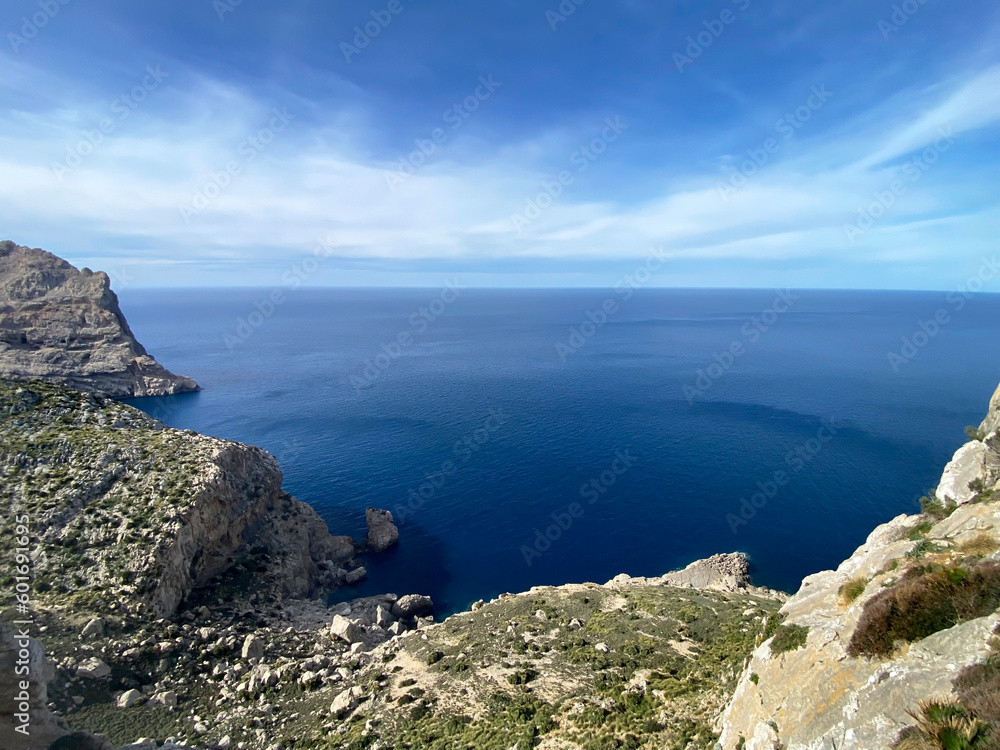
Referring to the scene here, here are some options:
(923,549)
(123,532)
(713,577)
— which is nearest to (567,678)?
(923,549)

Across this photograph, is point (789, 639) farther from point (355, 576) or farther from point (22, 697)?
point (355, 576)

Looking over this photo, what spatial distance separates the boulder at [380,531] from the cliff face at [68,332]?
3811 inches

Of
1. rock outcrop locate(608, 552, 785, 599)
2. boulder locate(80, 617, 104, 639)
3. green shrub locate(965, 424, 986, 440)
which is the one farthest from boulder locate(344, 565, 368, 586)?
green shrub locate(965, 424, 986, 440)

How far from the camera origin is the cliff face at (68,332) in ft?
388

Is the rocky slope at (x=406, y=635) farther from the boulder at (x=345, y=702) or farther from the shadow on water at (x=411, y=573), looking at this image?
the shadow on water at (x=411, y=573)

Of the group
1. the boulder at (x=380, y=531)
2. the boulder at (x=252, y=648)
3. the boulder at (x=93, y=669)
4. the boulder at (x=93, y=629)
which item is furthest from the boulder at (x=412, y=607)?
the boulder at (x=93, y=629)

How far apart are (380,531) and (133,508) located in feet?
90.2

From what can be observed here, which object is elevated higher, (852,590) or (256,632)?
(852,590)

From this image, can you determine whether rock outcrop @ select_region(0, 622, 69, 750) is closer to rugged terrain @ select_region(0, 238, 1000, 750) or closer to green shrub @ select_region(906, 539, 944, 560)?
rugged terrain @ select_region(0, 238, 1000, 750)

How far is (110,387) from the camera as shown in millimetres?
123062

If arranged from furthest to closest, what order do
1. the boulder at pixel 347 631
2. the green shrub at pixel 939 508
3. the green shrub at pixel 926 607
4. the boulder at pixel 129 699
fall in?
the boulder at pixel 347 631 < the green shrub at pixel 939 508 < the boulder at pixel 129 699 < the green shrub at pixel 926 607

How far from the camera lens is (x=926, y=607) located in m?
14.6

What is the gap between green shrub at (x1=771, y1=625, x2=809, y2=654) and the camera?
58.4ft

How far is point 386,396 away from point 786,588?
93.4m
